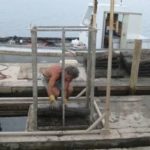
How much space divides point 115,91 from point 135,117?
2138mm

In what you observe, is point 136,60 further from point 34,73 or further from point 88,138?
point 34,73

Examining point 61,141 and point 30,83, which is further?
point 30,83

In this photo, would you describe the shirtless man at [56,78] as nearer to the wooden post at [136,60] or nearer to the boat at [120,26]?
the wooden post at [136,60]

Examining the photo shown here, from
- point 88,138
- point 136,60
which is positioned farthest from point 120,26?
point 88,138

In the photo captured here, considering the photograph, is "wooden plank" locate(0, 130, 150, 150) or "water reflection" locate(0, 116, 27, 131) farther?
"water reflection" locate(0, 116, 27, 131)

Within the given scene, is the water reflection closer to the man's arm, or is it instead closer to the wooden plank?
the man's arm

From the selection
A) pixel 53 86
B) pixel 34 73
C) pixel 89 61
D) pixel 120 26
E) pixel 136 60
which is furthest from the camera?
pixel 120 26

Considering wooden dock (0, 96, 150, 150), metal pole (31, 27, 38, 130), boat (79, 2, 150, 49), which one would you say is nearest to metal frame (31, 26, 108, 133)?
metal pole (31, 27, 38, 130)

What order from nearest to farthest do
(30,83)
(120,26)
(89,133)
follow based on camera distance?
(89,133), (30,83), (120,26)

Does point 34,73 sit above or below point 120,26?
Result: above

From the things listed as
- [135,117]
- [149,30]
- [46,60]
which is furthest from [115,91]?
[149,30]

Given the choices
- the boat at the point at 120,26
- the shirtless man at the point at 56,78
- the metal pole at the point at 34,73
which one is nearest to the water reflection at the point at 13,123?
the metal pole at the point at 34,73

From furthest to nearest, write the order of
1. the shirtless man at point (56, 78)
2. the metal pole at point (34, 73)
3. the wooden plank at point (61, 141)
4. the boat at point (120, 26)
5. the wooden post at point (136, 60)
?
the boat at point (120, 26) → the wooden post at point (136, 60) → the shirtless man at point (56, 78) → the wooden plank at point (61, 141) → the metal pole at point (34, 73)

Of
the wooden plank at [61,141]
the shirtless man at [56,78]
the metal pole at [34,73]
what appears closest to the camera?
the metal pole at [34,73]
